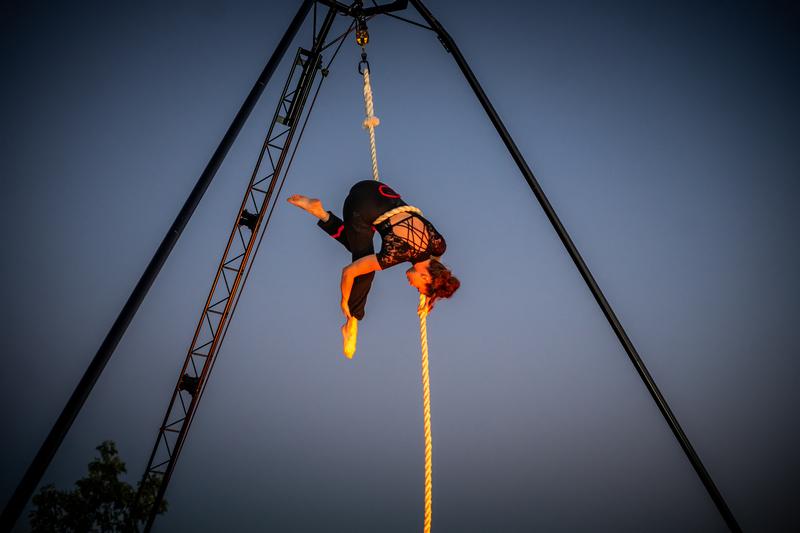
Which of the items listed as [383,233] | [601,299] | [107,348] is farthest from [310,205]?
[601,299]

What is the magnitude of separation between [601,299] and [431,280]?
1192 millimetres

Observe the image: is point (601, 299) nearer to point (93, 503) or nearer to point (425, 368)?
point (425, 368)

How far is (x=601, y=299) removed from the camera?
2.54 meters

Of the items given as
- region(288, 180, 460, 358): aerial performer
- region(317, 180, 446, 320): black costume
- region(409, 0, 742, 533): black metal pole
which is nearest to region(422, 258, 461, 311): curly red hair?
region(288, 180, 460, 358): aerial performer

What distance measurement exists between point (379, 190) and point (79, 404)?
86.2 inches

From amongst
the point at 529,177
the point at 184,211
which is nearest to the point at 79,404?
the point at 184,211

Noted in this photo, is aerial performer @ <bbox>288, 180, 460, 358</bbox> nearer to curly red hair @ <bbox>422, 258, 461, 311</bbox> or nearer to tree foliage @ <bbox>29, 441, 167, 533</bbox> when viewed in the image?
curly red hair @ <bbox>422, 258, 461, 311</bbox>

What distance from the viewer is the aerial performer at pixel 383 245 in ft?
9.58

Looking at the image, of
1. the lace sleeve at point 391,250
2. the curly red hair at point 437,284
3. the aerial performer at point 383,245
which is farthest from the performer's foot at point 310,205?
the curly red hair at point 437,284

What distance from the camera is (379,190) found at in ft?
10.3

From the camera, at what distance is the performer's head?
314 centimetres

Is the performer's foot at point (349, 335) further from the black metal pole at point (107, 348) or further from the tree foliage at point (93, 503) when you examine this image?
the tree foliage at point (93, 503)

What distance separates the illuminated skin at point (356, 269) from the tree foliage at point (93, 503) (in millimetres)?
10364

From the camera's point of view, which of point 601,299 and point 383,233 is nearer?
point 601,299
